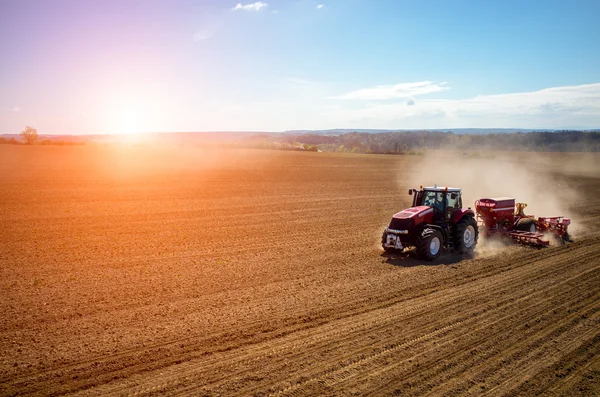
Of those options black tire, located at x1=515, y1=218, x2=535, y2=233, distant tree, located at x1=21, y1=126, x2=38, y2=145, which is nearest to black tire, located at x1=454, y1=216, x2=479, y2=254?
black tire, located at x1=515, y1=218, x2=535, y2=233

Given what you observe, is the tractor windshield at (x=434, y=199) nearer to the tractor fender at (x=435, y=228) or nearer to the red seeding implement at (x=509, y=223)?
the tractor fender at (x=435, y=228)

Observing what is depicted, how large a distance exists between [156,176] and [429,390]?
34848mm

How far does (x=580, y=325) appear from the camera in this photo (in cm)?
877

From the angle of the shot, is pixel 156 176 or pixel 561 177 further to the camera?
pixel 561 177

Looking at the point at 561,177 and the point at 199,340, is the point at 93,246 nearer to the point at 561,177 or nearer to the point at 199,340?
the point at 199,340

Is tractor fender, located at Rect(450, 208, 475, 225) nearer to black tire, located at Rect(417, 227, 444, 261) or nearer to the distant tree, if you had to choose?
black tire, located at Rect(417, 227, 444, 261)

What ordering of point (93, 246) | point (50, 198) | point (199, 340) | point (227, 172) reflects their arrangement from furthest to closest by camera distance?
point (227, 172), point (50, 198), point (93, 246), point (199, 340)

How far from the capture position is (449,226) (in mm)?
14258

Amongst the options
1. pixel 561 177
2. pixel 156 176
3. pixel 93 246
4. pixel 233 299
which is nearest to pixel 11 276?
pixel 93 246

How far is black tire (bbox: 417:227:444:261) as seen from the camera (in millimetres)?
13258

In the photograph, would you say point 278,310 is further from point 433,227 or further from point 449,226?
point 449,226

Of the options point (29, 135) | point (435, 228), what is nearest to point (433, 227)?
point (435, 228)

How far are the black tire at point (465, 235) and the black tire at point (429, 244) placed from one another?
770 millimetres

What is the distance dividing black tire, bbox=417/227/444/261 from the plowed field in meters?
0.41
